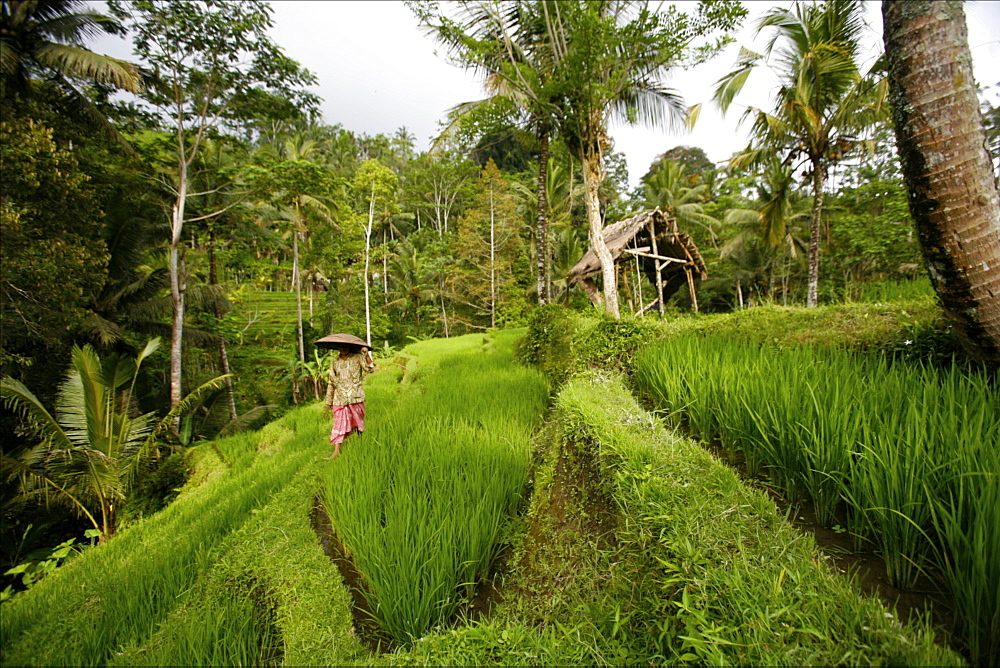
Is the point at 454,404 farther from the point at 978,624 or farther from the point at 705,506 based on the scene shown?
the point at 978,624

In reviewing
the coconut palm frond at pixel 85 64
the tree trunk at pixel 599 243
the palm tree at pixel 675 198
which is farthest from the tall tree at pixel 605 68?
the palm tree at pixel 675 198

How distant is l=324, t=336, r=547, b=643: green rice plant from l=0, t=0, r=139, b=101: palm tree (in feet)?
30.1

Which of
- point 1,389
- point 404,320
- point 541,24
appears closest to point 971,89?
point 541,24

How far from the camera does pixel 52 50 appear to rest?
6.80 metres

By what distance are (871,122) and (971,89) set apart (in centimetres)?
1023

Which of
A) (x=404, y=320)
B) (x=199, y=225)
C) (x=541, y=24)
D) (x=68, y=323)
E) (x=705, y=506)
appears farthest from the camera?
(x=404, y=320)

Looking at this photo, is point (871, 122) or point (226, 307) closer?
point (871, 122)

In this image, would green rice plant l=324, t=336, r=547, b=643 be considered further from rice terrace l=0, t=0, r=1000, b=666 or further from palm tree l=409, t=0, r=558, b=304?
palm tree l=409, t=0, r=558, b=304

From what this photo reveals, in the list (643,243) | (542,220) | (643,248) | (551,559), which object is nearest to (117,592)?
(551,559)

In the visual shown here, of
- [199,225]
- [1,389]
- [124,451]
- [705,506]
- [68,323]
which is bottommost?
[124,451]

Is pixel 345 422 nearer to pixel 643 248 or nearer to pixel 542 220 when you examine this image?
pixel 542 220

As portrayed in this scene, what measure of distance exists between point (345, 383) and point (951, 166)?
509 cm

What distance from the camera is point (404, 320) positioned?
22219 mm

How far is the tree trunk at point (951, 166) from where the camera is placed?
5.80 feet
